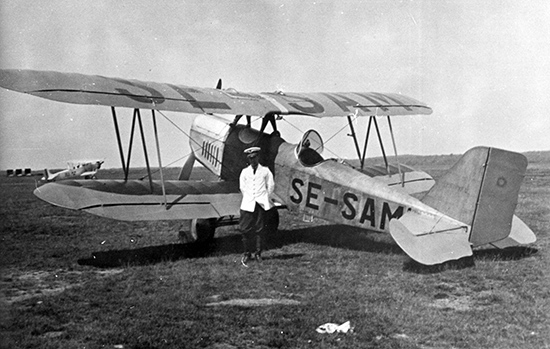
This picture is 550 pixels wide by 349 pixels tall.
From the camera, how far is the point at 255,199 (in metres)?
7.33

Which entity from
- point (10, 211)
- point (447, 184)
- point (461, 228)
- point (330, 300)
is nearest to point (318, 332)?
point (330, 300)

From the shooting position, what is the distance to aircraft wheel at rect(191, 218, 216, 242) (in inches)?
325

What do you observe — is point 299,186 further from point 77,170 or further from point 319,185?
point 77,170

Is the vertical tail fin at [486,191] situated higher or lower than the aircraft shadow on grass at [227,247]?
higher

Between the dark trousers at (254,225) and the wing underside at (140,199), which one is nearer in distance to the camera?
the wing underside at (140,199)

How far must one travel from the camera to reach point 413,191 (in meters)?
10.5

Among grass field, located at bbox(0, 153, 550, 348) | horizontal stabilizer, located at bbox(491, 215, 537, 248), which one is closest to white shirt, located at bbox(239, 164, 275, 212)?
grass field, located at bbox(0, 153, 550, 348)

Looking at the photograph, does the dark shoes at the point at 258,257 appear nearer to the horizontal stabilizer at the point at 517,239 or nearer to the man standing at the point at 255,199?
the man standing at the point at 255,199

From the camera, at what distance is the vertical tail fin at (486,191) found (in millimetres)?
5906

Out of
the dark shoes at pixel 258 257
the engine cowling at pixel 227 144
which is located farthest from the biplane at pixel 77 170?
the dark shoes at pixel 258 257

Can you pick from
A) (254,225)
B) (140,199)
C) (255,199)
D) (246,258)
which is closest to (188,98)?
(140,199)

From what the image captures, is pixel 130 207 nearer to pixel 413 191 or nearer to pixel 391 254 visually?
pixel 391 254

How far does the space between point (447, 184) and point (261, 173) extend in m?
2.65

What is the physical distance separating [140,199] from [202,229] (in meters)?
1.24
